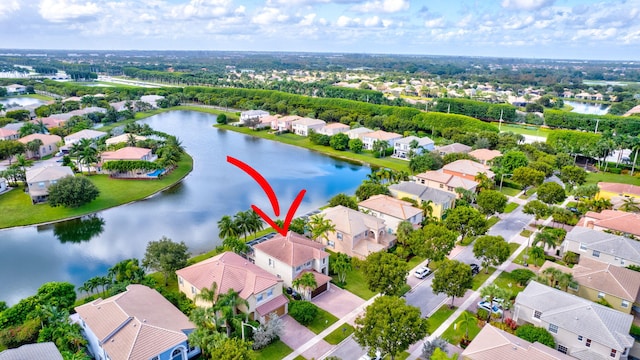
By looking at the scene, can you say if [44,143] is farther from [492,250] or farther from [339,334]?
[492,250]

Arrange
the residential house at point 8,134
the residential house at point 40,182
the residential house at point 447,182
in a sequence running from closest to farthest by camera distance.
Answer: the residential house at point 40,182
the residential house at point 447,182
the residential house at point 8,134

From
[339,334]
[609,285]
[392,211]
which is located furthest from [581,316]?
[392,211]

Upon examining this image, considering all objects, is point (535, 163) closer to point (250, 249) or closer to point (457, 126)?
point (457, 126)

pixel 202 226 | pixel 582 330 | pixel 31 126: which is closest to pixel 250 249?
pixel 202 226

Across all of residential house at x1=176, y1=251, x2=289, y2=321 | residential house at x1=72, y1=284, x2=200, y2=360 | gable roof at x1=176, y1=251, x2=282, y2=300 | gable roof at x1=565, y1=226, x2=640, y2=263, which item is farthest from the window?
residential house at x1=72, y1=284, x2=200, y2=360

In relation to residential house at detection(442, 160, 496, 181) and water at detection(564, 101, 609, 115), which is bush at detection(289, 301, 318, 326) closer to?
residential house at detection(442, 160, 496, 181)

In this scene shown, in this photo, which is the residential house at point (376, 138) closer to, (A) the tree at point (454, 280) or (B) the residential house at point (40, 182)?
(A) the tree at point (454, 280)

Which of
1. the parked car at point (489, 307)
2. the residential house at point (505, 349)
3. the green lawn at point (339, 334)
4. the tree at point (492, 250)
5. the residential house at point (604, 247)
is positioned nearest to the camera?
the residential house at point (505, 349)

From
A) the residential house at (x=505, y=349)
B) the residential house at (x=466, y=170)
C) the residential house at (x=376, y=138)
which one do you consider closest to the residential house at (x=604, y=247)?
the residential house at (x=505, y=349)
